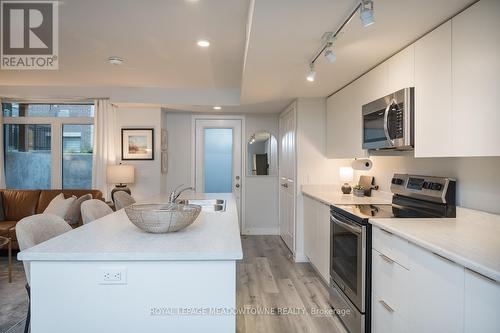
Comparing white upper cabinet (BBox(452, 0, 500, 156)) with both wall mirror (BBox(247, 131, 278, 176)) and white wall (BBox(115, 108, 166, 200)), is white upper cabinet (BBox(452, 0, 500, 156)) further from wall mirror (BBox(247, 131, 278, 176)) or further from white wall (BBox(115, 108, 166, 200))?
white wall (BBox(115, 108, 166, 200))

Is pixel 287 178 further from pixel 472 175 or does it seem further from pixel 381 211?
pixel 472 175

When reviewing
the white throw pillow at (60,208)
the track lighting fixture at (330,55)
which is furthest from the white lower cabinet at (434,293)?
the white throw pillow at (60,208)

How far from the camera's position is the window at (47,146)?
5.14 m

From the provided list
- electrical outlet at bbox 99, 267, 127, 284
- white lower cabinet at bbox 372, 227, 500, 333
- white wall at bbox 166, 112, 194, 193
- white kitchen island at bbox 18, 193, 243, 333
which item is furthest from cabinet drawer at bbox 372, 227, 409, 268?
white wall at bbox 166, 112, 194, 193

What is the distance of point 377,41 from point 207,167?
156 inches

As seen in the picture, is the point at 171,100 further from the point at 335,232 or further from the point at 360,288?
the point at 360,288

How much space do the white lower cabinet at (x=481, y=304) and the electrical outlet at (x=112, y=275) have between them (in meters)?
1.41

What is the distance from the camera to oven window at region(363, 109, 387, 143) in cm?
255

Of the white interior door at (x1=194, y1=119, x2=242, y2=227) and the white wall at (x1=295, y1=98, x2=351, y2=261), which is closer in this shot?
the white wall at (x1=295, y1=98, x2=351, y2=261)

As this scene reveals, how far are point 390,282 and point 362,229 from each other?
0.40 meters

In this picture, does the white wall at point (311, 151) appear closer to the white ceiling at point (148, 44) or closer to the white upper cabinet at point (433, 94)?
the white ceiling at point (148, 44)

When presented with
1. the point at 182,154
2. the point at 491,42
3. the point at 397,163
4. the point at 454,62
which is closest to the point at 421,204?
the point at 397,163

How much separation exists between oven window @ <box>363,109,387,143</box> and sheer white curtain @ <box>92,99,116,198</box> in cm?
383

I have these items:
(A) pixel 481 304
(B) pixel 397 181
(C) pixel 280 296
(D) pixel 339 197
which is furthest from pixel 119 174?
(A) pixel 481 304
